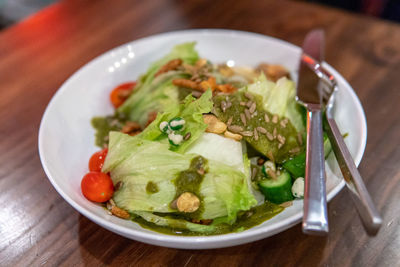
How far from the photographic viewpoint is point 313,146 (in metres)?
1.86

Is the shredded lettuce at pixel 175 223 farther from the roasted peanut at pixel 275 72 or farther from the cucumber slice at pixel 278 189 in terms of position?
the roasted peanut at pixel 275 72

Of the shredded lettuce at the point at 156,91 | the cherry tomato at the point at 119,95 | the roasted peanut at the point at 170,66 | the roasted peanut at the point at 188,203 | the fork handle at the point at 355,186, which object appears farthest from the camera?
the cherry tomato at the point at 119,95

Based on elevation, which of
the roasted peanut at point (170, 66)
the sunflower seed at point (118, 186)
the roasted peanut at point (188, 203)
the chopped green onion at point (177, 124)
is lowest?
the sunflower seed at point (118, 186)

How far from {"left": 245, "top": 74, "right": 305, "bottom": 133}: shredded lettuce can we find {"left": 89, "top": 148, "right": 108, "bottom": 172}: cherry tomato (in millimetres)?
1035

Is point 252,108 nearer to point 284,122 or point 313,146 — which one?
point 284,122

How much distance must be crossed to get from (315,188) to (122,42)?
9.04 ft

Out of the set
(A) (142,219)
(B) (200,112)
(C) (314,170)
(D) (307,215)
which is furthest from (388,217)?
(A) (142,219)

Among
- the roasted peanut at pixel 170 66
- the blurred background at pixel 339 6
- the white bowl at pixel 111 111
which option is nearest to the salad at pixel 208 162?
the white bowl at pixel 111 111

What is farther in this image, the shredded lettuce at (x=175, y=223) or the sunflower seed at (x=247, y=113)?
the sunflower seed at (x=247, y=113)

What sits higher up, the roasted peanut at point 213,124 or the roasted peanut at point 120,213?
the roasted peanut at point 213,124

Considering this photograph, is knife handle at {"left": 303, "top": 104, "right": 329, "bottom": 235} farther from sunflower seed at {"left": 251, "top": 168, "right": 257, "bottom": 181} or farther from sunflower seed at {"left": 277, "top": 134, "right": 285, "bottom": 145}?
sunflower seed at {"left": 251, "top": 168, "right": 257, "bottom": 181}

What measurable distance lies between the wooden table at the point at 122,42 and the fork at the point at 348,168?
1.25 ft

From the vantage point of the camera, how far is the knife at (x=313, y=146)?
1.49 meters

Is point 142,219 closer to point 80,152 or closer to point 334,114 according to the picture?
point 80,152
